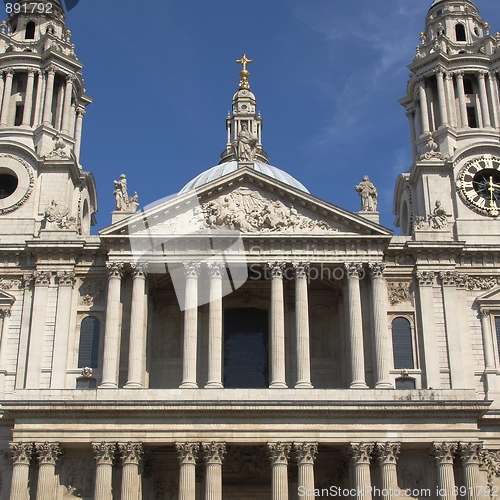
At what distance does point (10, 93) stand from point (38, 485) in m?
24.4

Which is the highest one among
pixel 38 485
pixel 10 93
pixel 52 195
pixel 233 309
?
pixel 10 93

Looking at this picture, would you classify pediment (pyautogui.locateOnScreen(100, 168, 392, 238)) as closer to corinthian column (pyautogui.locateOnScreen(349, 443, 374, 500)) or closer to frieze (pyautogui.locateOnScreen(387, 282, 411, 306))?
frieze (pyautogui.locateOnScreen(387, 282, 411, 306))

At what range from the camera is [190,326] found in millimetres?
41344

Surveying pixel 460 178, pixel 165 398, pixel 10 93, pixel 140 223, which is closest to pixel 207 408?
pixel 165 398

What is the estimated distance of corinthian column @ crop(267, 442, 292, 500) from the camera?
37.0 m

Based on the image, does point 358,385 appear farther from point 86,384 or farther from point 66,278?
point 66,278

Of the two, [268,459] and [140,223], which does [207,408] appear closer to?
[268,459]

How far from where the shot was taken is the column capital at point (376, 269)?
42781 mm

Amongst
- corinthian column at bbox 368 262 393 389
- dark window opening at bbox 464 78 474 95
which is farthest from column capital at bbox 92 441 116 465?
dark window opening at bbox 464 78 474 95

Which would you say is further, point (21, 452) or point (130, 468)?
point (21, 452)

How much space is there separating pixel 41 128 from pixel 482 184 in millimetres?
24957

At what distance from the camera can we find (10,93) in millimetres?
51406

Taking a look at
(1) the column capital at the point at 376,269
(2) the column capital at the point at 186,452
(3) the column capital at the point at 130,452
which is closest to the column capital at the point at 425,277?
(1) the column capital at the point at 376,269

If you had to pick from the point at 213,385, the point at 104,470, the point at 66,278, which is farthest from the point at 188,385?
the point at 66,278
